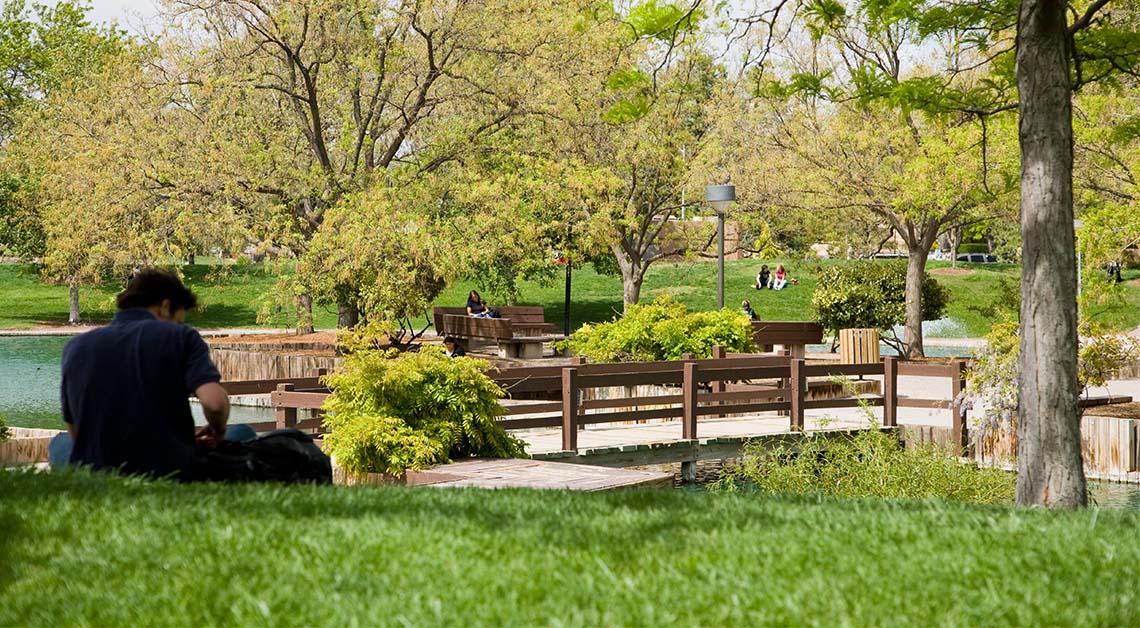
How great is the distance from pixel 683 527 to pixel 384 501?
5.00ft

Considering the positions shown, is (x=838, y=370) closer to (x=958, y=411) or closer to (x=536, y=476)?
(x=958, y=411)

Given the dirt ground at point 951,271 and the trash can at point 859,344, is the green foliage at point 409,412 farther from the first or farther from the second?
the dirt ground at point 951,271

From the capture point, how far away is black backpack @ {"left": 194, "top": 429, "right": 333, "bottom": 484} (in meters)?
6.79

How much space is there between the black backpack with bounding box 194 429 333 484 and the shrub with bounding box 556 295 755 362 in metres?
14.8

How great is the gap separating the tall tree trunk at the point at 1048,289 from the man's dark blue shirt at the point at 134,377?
5519 mm

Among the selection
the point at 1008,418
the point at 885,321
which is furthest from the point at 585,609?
the point at 885,321

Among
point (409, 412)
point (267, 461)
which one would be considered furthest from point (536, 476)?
point (267, 461)

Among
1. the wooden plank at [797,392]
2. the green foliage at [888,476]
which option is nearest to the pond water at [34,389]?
the wooden plank at [797,392]

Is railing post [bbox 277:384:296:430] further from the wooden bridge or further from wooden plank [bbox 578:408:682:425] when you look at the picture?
wooden plank [bbox 578:408:682:425]

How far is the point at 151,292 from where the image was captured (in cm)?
644

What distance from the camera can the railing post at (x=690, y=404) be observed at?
1712cm

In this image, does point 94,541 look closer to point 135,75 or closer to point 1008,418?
point 1008,418

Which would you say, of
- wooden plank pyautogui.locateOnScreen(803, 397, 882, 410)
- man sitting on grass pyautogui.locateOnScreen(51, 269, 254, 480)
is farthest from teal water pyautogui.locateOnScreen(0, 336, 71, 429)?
man sitting on grass pyautogui.locateOnScreen(51, 269, 254, 480)

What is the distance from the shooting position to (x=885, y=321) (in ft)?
116
